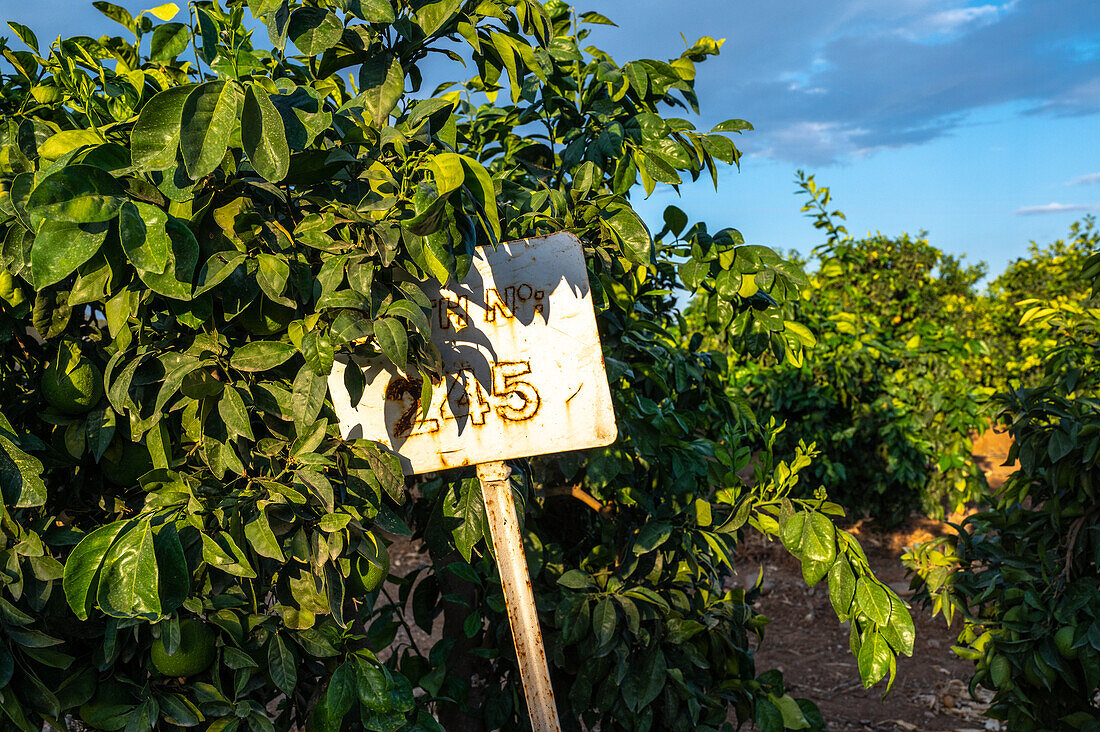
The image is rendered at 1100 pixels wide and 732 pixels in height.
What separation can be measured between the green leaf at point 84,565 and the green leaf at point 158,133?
1.50 feet

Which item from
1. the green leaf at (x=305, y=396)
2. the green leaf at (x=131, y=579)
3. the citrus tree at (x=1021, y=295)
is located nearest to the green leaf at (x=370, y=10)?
the green leaf at (x=305, y=396)

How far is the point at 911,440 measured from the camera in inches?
192

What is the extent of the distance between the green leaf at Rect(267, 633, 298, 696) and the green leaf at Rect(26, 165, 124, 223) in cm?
70

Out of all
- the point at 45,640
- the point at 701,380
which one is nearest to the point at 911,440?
the point at 701,380

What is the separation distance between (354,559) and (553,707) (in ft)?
1.37

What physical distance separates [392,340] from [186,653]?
0.59m

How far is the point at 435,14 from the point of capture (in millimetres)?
1221

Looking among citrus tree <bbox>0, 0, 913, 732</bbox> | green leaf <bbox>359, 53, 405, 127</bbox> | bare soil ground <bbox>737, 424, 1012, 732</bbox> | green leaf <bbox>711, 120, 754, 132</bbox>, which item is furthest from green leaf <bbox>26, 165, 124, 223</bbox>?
bare soil ground <bbox>737, 424, 1012, 732</bbox>

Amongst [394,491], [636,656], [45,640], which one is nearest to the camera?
[45,640]

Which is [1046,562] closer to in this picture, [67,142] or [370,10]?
[370,10]

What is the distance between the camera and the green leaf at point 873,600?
1.37 m

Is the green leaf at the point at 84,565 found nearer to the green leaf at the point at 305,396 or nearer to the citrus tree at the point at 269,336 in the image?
the citrus tree at the point at 269,336

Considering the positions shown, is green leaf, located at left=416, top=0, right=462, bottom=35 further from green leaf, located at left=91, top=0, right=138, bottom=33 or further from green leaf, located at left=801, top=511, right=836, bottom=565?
green leaf, located at left=801, top=511, right=836, bottom=565

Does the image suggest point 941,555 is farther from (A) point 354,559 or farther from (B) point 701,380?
(A) point 354,559
